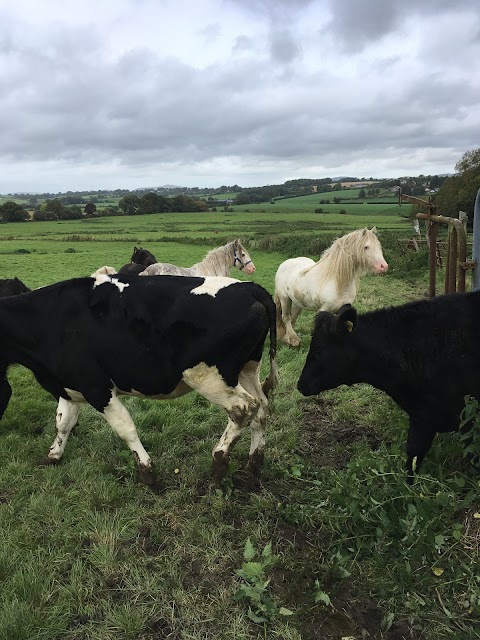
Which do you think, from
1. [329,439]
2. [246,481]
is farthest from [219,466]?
[329,439]

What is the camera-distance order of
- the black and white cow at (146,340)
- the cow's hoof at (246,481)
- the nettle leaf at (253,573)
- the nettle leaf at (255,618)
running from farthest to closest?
the cow's hoof at (246,481), the black and white cow at (146,340), the nettle leaf at (253,573), the nettle leaf at (255,618)

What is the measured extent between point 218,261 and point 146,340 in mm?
6553

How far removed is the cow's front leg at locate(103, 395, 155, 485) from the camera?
398 centimetres

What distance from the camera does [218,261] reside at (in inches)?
402

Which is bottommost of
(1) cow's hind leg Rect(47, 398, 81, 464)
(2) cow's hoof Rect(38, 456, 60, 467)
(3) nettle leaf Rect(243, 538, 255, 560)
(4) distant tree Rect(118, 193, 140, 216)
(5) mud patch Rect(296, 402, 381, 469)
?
(5) mud patch Rect(296, 402, 381, 469)

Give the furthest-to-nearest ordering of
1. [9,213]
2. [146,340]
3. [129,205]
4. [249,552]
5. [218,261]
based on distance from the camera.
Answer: [129,205] < [9,213] < [218,261] < [146,340] < [249,552]

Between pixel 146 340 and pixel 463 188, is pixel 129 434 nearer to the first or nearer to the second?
pixel 146 340

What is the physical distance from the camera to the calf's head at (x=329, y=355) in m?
4.02

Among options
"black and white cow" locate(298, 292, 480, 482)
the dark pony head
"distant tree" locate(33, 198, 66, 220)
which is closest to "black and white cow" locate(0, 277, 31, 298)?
the dark pony head

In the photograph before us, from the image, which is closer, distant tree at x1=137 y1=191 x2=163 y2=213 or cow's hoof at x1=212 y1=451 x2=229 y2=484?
cow's hoof at x1=212 y1=451 x2=229 y2=484

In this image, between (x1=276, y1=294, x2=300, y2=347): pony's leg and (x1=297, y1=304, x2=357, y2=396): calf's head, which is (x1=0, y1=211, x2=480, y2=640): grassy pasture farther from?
(x1=276, y1=294, x2=300, y2=347): pony's leg

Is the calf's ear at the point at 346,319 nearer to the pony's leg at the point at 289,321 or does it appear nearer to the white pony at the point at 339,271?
the white pony at the point at 339,271

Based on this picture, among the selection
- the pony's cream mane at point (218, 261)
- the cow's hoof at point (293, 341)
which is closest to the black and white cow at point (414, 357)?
the cow's hoof at point (293, 341)

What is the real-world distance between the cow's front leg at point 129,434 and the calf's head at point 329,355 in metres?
1.59
